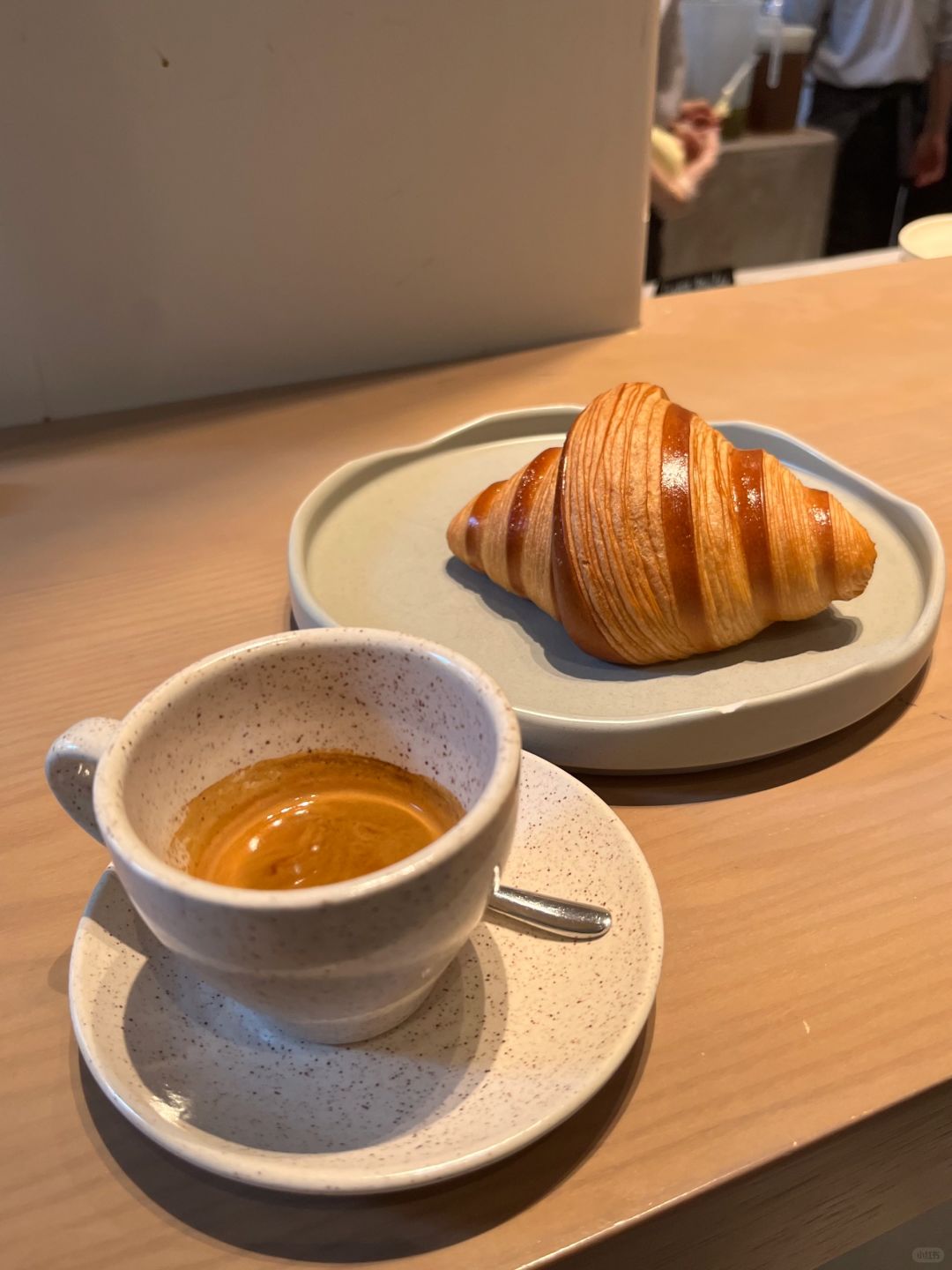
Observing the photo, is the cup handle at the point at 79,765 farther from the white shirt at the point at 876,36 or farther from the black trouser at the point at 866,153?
the black trouser at the point at 866,153

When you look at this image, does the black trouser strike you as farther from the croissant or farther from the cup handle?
the cup handle

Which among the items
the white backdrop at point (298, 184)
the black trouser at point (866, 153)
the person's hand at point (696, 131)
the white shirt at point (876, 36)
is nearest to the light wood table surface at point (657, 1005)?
the white backdrop at point (298, 184)

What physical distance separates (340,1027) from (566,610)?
0.27 metres

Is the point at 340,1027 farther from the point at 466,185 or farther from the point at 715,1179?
the point at 466,185

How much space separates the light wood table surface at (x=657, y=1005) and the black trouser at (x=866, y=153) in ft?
8.50

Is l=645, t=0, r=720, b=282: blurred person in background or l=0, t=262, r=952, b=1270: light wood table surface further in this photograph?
l=645, t=0, r=720, b=282: blurred person in background

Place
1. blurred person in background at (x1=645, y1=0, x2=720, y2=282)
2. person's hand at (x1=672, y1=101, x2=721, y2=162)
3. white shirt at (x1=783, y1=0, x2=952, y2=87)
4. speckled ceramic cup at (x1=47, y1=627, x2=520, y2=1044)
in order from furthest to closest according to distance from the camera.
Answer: white shirt at (x1=783, y1=0, x2=952, y2=87)
person's hand at (x1=672, y1=101, x2=721, y2=162)
blurred person in background at (x1=645, y1=0, x2=720, y2=282)
speckled ceramic cup at (x1=47, y1=627, x2=520, y2=1044)

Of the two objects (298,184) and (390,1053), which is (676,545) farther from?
(298,184)

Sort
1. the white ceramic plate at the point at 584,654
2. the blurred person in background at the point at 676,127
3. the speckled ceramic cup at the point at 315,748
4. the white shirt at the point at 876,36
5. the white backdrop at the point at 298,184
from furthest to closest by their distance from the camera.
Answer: the white shirt at the point at 876,36 < the blurred person in background at the point at 676,127 < the white backdrop at the point at 298,184 < the white ceramic plate at the point at 584,654 < the speckled ceramic cup at the point at 315,748

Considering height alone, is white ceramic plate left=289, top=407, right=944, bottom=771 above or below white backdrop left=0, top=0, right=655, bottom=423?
below

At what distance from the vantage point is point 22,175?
79 cm

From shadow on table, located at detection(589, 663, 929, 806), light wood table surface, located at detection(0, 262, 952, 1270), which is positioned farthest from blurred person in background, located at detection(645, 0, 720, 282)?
shadow on table, located at detection(589, 663, 929, 806)

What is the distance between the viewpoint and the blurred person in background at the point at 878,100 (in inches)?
104

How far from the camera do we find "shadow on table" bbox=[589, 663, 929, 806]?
1.58 feet
